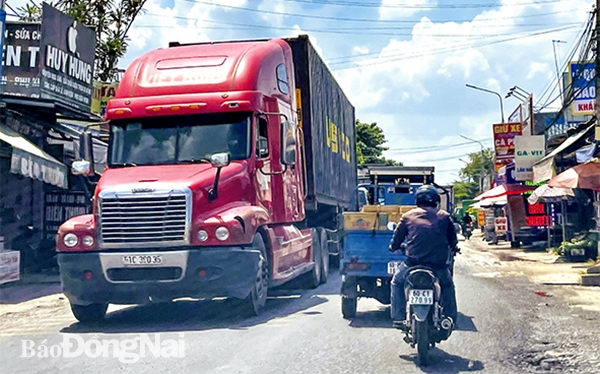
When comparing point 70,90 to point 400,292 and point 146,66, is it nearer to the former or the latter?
point 146,66

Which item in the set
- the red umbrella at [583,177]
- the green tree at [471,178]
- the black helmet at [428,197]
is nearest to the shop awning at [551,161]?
the red umbrella at [583,177]

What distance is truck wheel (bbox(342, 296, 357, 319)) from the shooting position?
1029 cm

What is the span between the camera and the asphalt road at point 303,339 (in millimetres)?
7344

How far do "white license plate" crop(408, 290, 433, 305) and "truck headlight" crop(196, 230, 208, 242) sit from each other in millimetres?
3474

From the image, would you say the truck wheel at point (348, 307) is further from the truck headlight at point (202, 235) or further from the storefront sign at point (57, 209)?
the storefront sign at point (57, 209)

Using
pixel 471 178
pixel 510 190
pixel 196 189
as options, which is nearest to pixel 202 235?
pixel 196 189

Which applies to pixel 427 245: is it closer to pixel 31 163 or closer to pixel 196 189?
pixel 196 189

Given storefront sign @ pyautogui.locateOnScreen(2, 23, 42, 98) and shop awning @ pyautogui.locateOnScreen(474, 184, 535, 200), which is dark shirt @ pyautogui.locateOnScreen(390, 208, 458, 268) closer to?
storefront sign @ pyautogui.locateOnScreen(2, 23, 42, 98)

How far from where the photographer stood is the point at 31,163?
15.3m

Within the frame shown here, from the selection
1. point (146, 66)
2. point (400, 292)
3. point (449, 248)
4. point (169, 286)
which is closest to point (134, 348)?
point (169, 286)

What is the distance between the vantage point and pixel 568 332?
9.38 m

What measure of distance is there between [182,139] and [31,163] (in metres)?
5.56

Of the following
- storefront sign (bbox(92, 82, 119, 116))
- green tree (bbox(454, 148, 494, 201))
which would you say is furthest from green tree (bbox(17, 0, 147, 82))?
green tree (bbox(454, 148, 494, 201))

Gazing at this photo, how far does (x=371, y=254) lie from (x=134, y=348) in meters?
3.34
